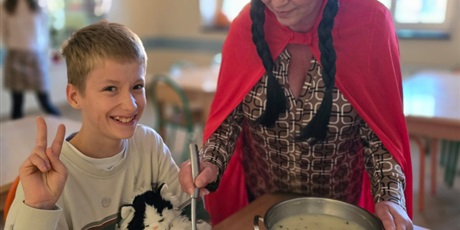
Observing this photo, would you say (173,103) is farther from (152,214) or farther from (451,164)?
(152,214)

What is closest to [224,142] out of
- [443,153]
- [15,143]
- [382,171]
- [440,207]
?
[382,171]

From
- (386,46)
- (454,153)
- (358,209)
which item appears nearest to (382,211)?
(358,209)

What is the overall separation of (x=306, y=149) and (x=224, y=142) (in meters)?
0.23

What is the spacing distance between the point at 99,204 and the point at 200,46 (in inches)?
196

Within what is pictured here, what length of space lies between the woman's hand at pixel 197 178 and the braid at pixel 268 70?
0.22 metres

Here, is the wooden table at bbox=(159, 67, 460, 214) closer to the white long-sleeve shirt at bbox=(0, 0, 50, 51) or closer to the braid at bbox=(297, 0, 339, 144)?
the braid at bbox=(297, 0, 339, 144)

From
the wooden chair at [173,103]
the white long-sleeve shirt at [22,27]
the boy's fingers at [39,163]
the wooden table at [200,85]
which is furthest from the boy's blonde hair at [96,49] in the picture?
the white long-sleeve shirt at [22,27]

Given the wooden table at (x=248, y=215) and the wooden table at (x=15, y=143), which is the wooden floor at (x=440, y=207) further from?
the wooden table at (x=15, y=143)

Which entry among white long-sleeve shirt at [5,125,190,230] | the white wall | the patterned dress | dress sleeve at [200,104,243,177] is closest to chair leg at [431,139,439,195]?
the patterned dress

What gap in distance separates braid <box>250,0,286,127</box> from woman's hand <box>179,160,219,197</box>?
0.22 meters

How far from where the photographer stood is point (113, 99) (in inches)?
41.1

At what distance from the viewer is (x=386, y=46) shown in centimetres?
122

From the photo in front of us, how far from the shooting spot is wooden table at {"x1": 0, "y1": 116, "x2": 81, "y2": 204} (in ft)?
5.03

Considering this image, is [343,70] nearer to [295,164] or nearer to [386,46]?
[386,46]
